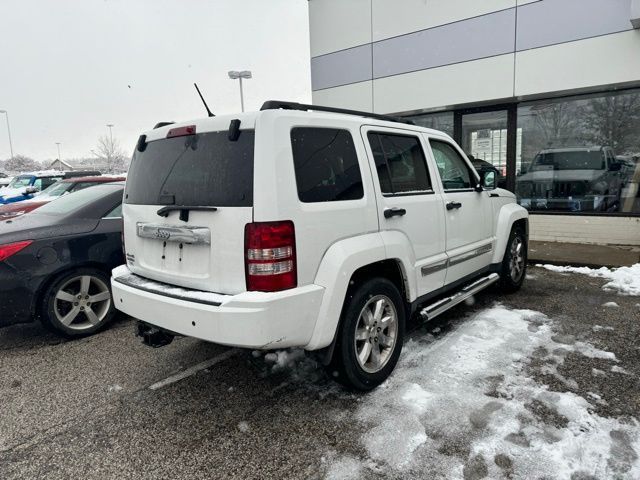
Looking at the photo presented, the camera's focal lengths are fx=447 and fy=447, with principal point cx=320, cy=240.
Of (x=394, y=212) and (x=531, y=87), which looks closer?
(x=394, y=212)

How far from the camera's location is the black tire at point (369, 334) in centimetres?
307

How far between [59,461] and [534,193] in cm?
889

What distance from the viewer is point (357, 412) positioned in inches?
120

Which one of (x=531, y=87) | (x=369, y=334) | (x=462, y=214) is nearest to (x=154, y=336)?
(x=369, y=334)

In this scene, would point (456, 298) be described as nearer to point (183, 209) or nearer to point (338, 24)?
point (183, 209)

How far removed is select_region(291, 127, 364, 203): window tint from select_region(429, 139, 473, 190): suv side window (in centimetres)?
134

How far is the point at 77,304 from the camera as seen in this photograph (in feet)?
15.0

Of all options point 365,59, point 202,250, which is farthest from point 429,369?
point 365,59

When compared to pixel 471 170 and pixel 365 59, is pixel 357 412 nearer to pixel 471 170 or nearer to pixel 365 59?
pixel 471 170

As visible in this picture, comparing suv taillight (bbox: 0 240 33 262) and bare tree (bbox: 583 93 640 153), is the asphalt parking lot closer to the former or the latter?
suv taillight (bbox: 0 240 33 262)

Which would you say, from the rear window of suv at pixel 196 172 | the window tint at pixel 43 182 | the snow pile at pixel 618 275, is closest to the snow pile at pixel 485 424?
the rear window of suv at pixel 196 172

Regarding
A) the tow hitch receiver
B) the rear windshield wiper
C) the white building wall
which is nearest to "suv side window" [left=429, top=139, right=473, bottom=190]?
the rear windshield wiper

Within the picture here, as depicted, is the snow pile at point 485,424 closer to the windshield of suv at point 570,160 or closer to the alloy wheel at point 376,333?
the alloy wheel at point 376,333

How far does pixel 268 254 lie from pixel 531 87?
750cm
